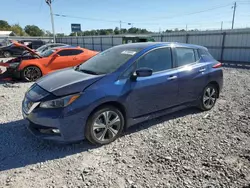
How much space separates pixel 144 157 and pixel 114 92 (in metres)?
1.07

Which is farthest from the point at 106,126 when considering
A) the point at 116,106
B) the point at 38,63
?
the point at 38,63

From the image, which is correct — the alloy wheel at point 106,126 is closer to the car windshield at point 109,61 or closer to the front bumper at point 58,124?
the front bumper at point 58,124

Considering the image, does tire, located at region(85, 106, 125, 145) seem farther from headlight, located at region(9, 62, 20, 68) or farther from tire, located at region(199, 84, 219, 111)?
headlight, located at region(9, 62, 20, 68)

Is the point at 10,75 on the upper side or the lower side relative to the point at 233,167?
upper

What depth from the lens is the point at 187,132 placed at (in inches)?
143

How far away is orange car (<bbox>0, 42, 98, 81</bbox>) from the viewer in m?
7.54

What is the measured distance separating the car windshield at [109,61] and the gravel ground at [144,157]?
1.24 meters

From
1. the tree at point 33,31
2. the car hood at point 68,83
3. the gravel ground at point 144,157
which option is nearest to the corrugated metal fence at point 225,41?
the gravel ground at point 144,157

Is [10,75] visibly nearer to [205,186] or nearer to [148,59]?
[148,59]

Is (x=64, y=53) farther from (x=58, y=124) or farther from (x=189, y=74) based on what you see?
(x=58, y=124)

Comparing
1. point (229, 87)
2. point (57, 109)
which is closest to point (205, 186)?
point (57, 109)

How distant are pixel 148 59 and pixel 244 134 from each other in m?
2.21

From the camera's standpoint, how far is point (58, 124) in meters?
2.78

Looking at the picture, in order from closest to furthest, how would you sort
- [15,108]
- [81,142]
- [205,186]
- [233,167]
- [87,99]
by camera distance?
Answer: [205,186] < [233,167] < [87,99] < [81,142] < [15,108]
